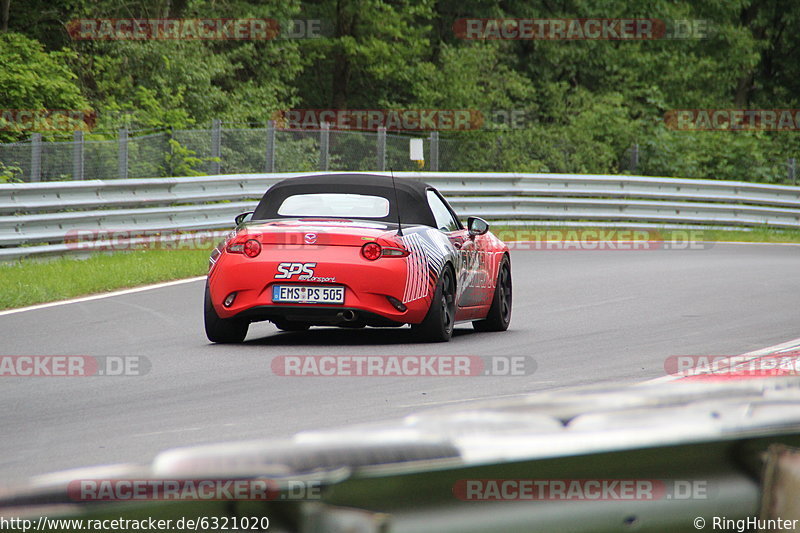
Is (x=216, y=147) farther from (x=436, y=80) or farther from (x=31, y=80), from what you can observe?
(x=436, y=80)

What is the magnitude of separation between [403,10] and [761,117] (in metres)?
13.7

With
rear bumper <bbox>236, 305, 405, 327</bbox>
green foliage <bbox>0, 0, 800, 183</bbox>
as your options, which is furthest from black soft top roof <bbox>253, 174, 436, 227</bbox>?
green foliage <bbox>0, 0, 800, 183</bbox>

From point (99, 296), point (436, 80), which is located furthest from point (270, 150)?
point (436, 80)

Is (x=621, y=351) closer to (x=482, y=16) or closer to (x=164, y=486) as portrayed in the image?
(x=164, y=486)

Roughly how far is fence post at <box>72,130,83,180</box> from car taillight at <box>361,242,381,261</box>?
10255 millimetres

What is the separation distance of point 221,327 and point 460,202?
1530 centimetres

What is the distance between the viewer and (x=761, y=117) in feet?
154

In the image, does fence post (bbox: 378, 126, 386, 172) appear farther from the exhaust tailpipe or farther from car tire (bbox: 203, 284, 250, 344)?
the exhaust tailpipe

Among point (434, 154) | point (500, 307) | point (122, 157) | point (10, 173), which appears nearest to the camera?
point (500, 307)

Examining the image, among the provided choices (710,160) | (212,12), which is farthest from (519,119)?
(212,12)

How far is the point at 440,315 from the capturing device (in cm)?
1004

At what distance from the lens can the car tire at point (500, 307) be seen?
37.7ft

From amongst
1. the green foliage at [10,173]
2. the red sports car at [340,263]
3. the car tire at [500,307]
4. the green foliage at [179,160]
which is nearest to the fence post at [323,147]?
the green foliage at [179,160]

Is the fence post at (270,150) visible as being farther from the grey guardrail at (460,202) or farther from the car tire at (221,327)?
the car tire at (221,327)
